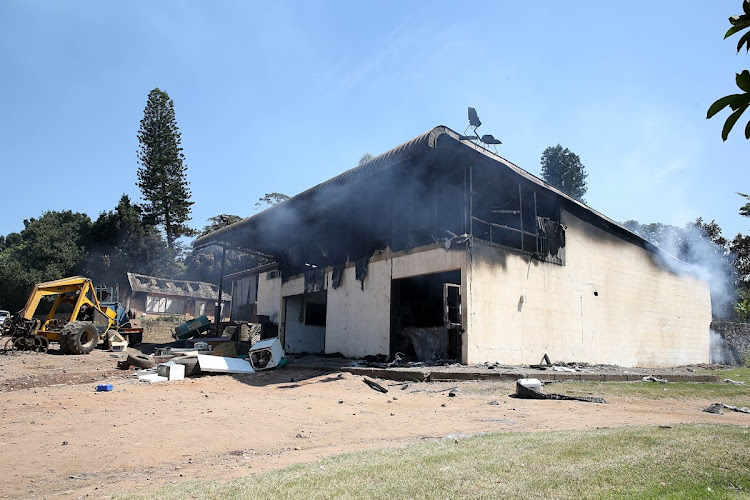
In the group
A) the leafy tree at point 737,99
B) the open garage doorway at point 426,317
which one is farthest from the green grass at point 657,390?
the leafy tree at point 737,99

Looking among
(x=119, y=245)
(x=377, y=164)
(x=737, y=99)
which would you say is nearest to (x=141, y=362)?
(x=377, y=164)

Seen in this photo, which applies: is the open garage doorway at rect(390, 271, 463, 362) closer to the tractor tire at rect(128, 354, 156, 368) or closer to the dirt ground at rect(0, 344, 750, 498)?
the dirt ground at rect(0, 344, 750, 498)

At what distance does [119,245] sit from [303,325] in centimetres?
2918

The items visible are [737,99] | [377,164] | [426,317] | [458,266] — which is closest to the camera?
[737,99]

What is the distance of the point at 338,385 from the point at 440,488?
24.4ft

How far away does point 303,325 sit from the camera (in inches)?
808

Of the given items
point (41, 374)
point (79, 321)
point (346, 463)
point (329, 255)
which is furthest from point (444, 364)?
point (79, 321)

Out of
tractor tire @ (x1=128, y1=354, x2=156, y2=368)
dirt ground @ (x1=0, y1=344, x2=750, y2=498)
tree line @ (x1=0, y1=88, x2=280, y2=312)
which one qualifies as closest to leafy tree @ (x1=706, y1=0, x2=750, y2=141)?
dirt ground @ (x1=0, y1=344, x2=750, y2=498)

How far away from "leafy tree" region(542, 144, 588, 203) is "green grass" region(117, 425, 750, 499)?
46.0m

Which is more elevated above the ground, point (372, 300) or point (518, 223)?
point (518, 223)

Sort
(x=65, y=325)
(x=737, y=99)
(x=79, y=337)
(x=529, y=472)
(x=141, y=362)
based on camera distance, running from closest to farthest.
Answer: (x=737, y=99) → (x=529, y=472) → (x=141, y=362) → (x=79, y=337) → (x=65, y=325)

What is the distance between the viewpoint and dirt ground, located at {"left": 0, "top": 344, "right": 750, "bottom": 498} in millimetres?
4637

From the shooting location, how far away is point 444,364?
12219 millimetres

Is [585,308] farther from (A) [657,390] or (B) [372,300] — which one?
(A) [657,390]
